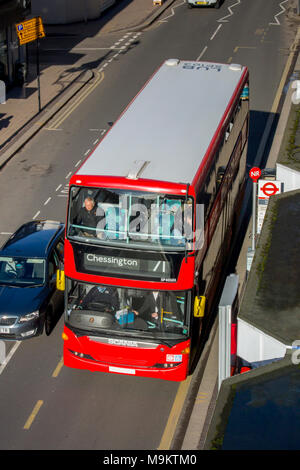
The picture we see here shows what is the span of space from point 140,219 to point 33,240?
246 inches

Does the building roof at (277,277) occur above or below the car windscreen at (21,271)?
above

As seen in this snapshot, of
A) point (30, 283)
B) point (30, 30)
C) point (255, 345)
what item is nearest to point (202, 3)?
point (30, 30)

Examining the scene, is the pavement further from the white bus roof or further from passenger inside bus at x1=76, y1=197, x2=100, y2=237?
passenger inside bus at x1=76, y1=197, x2=100, y2=237

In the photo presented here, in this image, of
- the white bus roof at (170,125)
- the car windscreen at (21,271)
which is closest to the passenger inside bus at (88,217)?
→ the white bus roof at (170,125)

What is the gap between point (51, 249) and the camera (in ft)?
69.2

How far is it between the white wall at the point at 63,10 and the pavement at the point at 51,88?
45 centimetres

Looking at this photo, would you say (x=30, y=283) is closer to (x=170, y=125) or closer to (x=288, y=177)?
(x=170, y=125)

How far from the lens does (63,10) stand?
48.9m

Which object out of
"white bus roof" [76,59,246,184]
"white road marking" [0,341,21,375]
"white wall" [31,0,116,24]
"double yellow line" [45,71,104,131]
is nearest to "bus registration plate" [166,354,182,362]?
"white bus roof" [76,59,246,184]

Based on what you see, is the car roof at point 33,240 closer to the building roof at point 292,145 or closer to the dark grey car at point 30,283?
the dark grey car at point 30,283

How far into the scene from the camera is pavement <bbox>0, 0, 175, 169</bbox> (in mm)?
33250

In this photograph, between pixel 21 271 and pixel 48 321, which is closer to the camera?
pixel 48 321

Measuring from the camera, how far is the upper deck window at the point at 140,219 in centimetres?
1612

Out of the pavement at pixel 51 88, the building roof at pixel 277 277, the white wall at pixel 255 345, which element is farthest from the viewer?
the pavement at pixel 51 88
